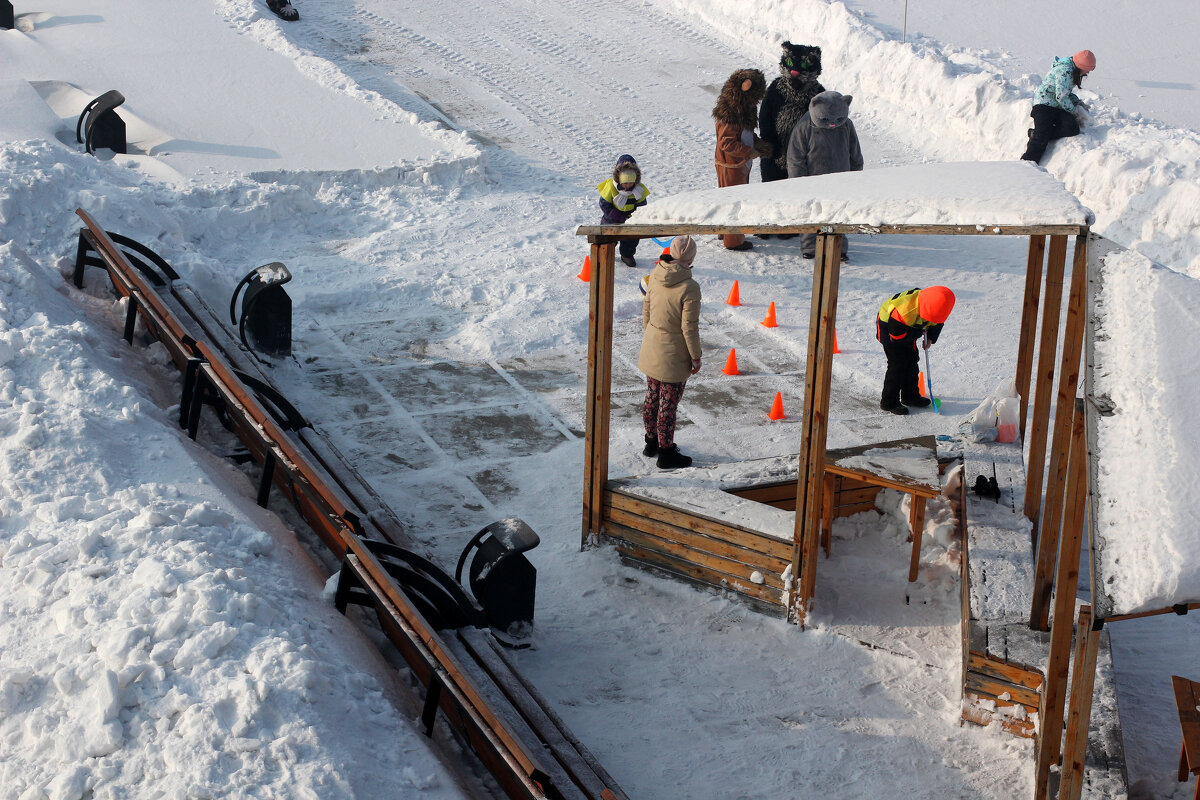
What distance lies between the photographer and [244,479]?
6535 millimetres

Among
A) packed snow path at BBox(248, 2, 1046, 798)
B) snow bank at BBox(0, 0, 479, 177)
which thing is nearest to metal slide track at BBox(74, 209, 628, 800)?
packed snow path at BBox(248, 2, 1046, 798)

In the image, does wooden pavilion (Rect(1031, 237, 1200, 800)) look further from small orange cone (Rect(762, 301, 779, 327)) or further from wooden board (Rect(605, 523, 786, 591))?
small orange cone (Rect(762, 301, 779, 327))

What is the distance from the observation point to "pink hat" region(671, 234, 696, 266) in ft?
22.6

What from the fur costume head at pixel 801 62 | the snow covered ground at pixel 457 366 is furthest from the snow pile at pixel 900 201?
the fur costume head at pixel 801 62

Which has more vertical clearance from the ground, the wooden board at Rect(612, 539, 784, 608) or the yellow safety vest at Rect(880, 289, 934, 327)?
the yellow safety vest at Rect(880, 289, 934, 327)

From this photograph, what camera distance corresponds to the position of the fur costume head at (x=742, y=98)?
1158cm

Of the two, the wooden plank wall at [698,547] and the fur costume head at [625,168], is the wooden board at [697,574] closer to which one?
the wooden plank wall at [698,547]

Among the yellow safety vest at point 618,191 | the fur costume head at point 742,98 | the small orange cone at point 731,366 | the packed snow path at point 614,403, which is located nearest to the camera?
the packed snow path at point 614,403

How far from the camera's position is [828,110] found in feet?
36.1

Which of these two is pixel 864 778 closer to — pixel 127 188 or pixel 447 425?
pixel 447 425

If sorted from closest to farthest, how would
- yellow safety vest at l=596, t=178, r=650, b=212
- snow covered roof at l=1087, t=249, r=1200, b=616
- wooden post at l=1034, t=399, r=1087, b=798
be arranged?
snow covered roof at l=1087, t=249, r=1200, b=616, wooden post at l=1034, t=399, r=1087, b=798, yellow safety vest at l=596, t=178, r=650, b=212

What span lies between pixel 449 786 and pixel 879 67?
45.6 feet

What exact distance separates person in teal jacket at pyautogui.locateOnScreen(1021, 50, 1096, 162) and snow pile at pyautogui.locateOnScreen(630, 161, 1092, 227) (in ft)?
25.3

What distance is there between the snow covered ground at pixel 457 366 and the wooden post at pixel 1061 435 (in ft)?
2.07
